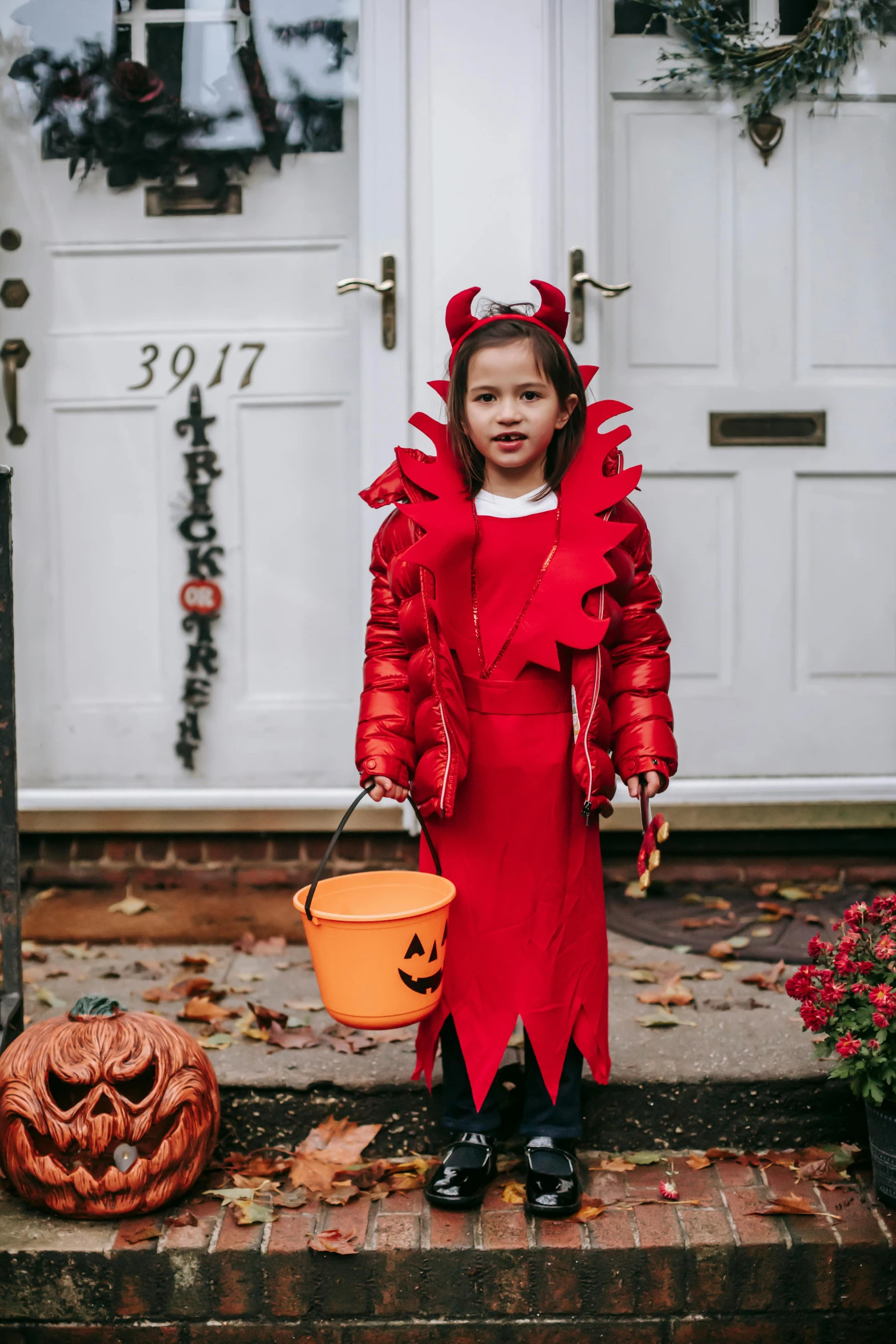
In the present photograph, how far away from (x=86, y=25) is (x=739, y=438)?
87.9 inches

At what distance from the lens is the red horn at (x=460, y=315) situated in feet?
7.09

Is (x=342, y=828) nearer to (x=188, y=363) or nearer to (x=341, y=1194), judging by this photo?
(x=341, y=1194)

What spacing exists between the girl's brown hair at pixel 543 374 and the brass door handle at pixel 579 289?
960 millimetres

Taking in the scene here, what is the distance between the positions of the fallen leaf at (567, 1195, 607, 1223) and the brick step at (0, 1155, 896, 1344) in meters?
0.02

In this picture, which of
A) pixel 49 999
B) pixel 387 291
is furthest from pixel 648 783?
pixel 387 291

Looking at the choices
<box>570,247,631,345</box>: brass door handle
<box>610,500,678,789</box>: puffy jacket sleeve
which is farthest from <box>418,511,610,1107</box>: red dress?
<box>570,247,631,345</box>: brass door handle

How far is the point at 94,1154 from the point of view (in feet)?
6.93

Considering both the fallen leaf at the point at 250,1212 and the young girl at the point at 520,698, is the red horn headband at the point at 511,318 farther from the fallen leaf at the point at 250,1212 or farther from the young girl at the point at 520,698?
the fallen leaf at the point at 250,1212

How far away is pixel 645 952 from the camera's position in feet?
9.99

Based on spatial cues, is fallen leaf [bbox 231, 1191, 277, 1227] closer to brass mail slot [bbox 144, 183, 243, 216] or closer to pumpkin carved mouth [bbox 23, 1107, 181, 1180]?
pumpkin carved mouth [bbox 23, 1107, 181, 1180]

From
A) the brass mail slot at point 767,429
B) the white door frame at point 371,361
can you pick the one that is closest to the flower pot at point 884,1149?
the white door frame at point 371,361

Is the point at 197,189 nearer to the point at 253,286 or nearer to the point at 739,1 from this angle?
the point at 253,286

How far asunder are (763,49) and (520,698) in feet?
7.38

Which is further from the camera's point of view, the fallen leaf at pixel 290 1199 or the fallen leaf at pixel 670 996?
the fallen leaf at pixel 670 996
